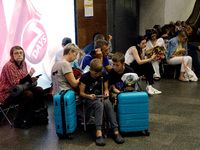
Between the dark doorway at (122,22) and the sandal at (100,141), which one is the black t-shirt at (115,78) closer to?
the sandal at (100,141)

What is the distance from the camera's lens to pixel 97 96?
3.31m

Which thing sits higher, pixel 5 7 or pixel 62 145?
pixel 5 7

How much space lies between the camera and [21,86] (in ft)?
12.0

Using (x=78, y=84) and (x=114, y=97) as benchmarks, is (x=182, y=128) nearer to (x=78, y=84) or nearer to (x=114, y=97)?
(x=114, y=97)

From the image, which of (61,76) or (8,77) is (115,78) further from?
(8,77)

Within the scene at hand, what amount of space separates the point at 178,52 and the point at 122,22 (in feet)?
9.05

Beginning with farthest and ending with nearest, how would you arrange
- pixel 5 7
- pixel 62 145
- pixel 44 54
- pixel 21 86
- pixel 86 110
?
1. pixel 44 54
2. pixel 5 7
3. pixel 21 86
4. pixel 86 110
5. pixel 62 145

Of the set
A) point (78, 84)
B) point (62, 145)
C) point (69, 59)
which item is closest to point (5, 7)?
point (69, 59)

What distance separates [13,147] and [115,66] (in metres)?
1.68

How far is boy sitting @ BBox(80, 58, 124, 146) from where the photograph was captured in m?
3.20

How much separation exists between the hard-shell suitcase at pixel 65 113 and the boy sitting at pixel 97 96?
21 centimetres

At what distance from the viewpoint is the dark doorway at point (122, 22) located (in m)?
8.19

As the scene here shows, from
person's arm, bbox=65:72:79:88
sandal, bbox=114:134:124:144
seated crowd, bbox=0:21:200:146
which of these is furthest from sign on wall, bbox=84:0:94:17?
sandal, bbox=114:134:124:144

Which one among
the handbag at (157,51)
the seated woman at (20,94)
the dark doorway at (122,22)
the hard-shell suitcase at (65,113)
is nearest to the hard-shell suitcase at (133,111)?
the hard-shell suitcase at (65,113)
